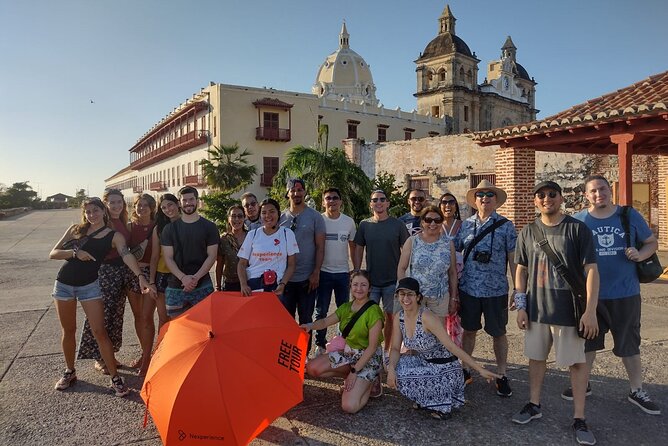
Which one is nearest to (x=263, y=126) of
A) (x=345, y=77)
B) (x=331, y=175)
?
(x=331, y=175)

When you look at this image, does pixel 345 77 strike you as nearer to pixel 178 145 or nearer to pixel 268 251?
pixel 178 145

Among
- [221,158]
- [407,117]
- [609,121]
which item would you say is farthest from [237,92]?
[609,121]

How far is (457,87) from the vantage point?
147 ft

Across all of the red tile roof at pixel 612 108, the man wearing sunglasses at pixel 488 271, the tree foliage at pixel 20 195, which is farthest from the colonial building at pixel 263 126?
the tree foliage at pixel 20 195

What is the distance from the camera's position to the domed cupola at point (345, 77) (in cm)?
5050

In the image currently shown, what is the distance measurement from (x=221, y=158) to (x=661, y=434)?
27.4m

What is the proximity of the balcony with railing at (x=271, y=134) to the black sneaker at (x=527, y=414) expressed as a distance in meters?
30.2

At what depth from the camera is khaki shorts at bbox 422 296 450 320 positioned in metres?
3.82

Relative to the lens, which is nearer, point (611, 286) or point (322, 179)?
point (611, 286)

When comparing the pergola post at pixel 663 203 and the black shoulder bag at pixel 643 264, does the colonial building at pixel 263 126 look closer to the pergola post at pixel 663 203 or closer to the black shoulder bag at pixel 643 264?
the pergola post at pixel 663 203

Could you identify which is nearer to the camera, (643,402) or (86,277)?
(643,402)

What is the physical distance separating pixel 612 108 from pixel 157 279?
7.76 meters

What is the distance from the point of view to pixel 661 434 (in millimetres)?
3141

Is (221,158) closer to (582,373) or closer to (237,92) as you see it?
(237,92)
